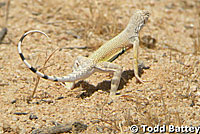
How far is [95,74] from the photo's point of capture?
6195mm

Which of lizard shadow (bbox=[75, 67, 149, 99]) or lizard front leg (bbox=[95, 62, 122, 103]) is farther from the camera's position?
lizard shadow (bbox=[75, 67, 149, 99])

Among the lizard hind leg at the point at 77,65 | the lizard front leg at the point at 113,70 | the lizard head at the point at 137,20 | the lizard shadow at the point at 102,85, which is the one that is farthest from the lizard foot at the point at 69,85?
the lizard head at the point at 137,20

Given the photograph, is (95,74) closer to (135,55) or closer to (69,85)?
(69,85)

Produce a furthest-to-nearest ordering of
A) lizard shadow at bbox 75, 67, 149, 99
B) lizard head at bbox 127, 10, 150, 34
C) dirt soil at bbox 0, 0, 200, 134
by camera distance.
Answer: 1. lizard head at bbox 127, 10, 150, 34
2. lizard shadow at bbox 75, 67, 149, 99
3. dirt soil at bbox 0, 0, 200, 134

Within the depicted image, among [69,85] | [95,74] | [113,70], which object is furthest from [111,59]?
[69,85]

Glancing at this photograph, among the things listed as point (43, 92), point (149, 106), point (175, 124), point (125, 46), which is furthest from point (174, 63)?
point (43, 92)

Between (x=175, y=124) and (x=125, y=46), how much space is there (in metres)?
1.80

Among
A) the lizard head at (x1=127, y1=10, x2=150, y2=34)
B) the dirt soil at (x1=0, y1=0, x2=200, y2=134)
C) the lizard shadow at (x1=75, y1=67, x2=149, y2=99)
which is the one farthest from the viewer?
the lizard head at (x1=127, y1=10, x2=150, y2=34)

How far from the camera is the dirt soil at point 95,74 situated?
480 centimetres

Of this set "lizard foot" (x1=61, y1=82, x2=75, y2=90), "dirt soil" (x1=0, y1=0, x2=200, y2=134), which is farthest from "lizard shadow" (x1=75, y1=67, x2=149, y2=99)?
"lizard foot" (x1=61, y1=82, x2=75, y2=90)

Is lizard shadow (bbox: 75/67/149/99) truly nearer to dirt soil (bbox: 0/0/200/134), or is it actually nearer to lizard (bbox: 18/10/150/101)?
dirt soil (bbox: 0/0/200/134)

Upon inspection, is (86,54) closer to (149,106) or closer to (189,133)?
(149,106)

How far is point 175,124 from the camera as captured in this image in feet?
15.0

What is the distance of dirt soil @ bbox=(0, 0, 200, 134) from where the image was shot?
4801 mm
